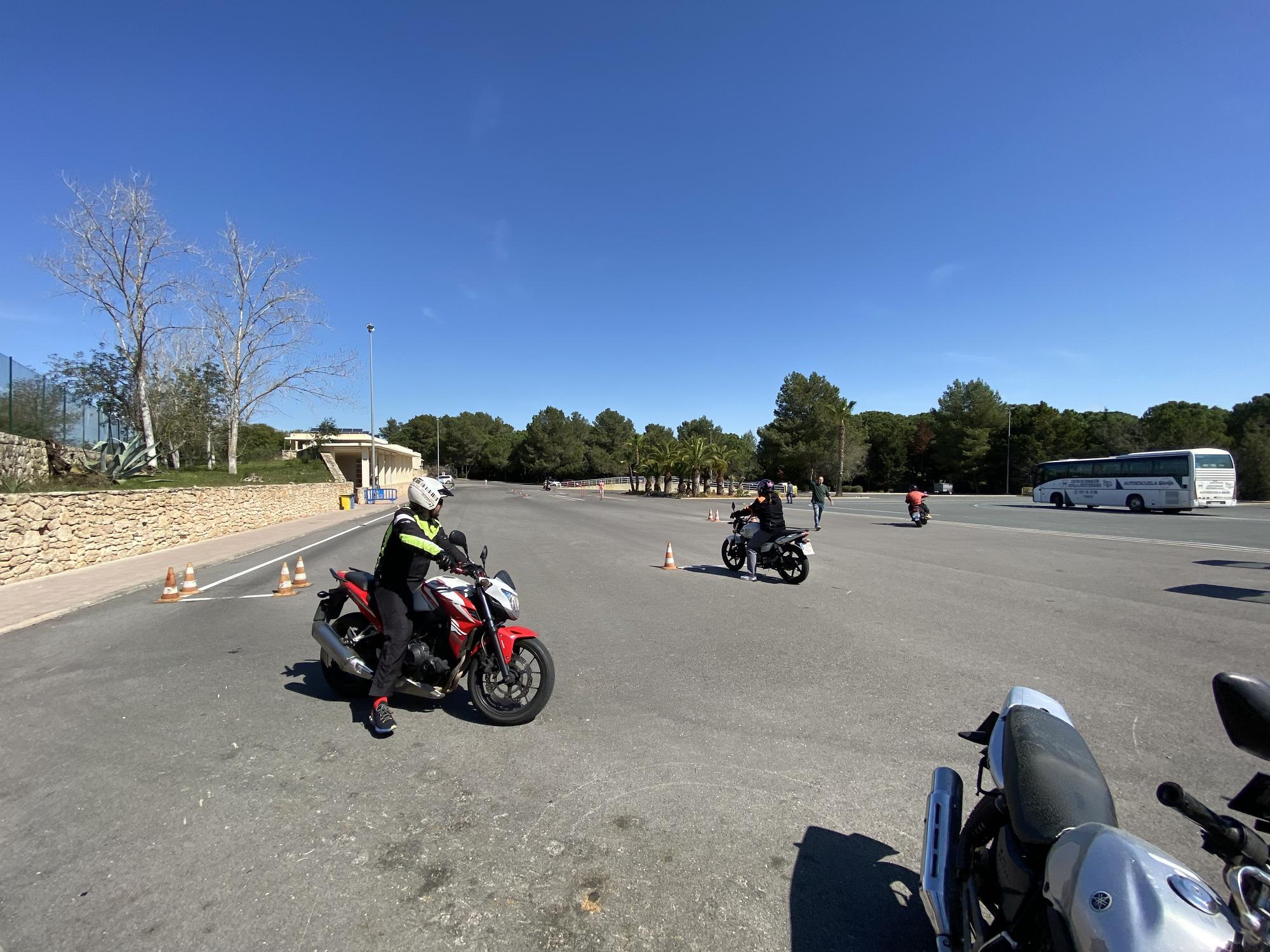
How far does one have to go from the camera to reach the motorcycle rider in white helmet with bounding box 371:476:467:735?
4.29 m

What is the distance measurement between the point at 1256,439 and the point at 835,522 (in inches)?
1754

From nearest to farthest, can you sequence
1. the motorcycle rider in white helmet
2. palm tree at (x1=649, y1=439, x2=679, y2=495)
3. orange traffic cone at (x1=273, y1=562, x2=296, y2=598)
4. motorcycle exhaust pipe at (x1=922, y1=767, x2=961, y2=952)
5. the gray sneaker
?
motorcycle exhaust pipe at (x1=922, y1=767, x2=961, y2=952)
the gray sneaker
the motorcycle rider in white helmet
orange traffic cone at (x1=273, y1=562, x2=296, y2=598)
palm tree at (x1=649, y1=439, x2=679, y2=495)

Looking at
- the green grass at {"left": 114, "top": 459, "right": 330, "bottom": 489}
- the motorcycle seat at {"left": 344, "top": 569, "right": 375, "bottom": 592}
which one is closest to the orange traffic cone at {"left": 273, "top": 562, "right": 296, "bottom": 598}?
the motorcycle seat at {"left": 344, "top": 569, "right": 375, "bottom": 592}

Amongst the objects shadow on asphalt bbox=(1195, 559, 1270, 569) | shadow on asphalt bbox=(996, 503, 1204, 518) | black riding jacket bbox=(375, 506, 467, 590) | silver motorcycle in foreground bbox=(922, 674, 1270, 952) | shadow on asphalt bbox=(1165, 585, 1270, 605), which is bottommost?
shadow on asphalt bbox=(1165, 585, 1270, 605)

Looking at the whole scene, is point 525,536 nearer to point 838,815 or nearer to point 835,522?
point 835,522

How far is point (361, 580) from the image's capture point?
477 cm

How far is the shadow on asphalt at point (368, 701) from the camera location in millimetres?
4609

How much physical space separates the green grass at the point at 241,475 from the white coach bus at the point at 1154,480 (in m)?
38.9

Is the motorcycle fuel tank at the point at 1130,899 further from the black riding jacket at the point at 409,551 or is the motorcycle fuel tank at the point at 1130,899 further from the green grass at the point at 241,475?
the green grass at the point at 241,475

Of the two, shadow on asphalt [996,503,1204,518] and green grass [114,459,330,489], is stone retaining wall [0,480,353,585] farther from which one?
shadow on asphalt [996,503,1204,518]

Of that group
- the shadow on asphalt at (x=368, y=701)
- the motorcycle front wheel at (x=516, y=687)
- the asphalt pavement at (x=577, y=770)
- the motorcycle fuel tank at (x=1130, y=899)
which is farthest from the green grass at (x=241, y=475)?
the motorcycle fuel tank at (x=1130, y=899)

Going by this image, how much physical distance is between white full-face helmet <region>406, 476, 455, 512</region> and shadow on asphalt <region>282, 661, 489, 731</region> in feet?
4.68

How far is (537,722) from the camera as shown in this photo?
4438 millimetres

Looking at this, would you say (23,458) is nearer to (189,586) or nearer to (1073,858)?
(189,586)
